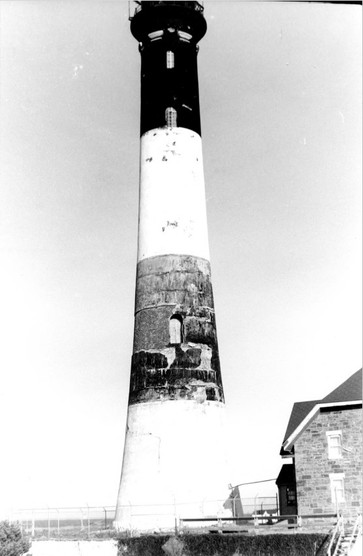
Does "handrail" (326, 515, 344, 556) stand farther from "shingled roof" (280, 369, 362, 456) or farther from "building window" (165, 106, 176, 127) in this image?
"building window" (165, 106, 176, 127)

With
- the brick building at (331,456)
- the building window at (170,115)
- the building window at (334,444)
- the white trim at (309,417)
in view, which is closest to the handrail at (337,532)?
the brick building at (331,456)

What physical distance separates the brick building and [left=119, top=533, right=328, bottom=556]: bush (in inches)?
159

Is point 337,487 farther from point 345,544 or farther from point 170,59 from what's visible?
point 170,59

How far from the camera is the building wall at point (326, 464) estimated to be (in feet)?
76.8

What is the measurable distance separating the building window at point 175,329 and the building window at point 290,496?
8942mm

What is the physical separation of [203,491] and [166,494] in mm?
1150

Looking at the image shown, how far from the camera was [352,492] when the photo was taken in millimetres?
23312

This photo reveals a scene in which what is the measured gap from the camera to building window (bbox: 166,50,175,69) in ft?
90.9

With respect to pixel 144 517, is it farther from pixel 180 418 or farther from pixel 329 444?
pixel 329 444

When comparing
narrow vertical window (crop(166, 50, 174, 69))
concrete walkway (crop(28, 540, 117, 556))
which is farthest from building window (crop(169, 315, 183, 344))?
narrow vertical window (crop(166, 50, 174, 69))

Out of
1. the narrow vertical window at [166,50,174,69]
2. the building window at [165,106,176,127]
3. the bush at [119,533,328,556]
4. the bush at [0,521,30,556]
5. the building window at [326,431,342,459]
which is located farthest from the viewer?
the narrow vertical window at [166,50,174,69]

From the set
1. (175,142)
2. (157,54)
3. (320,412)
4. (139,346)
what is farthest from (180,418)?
(157,54)

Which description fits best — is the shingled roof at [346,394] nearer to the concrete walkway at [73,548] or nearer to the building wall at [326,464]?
the building wall at [326,464]

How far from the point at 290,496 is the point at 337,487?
260 inches
